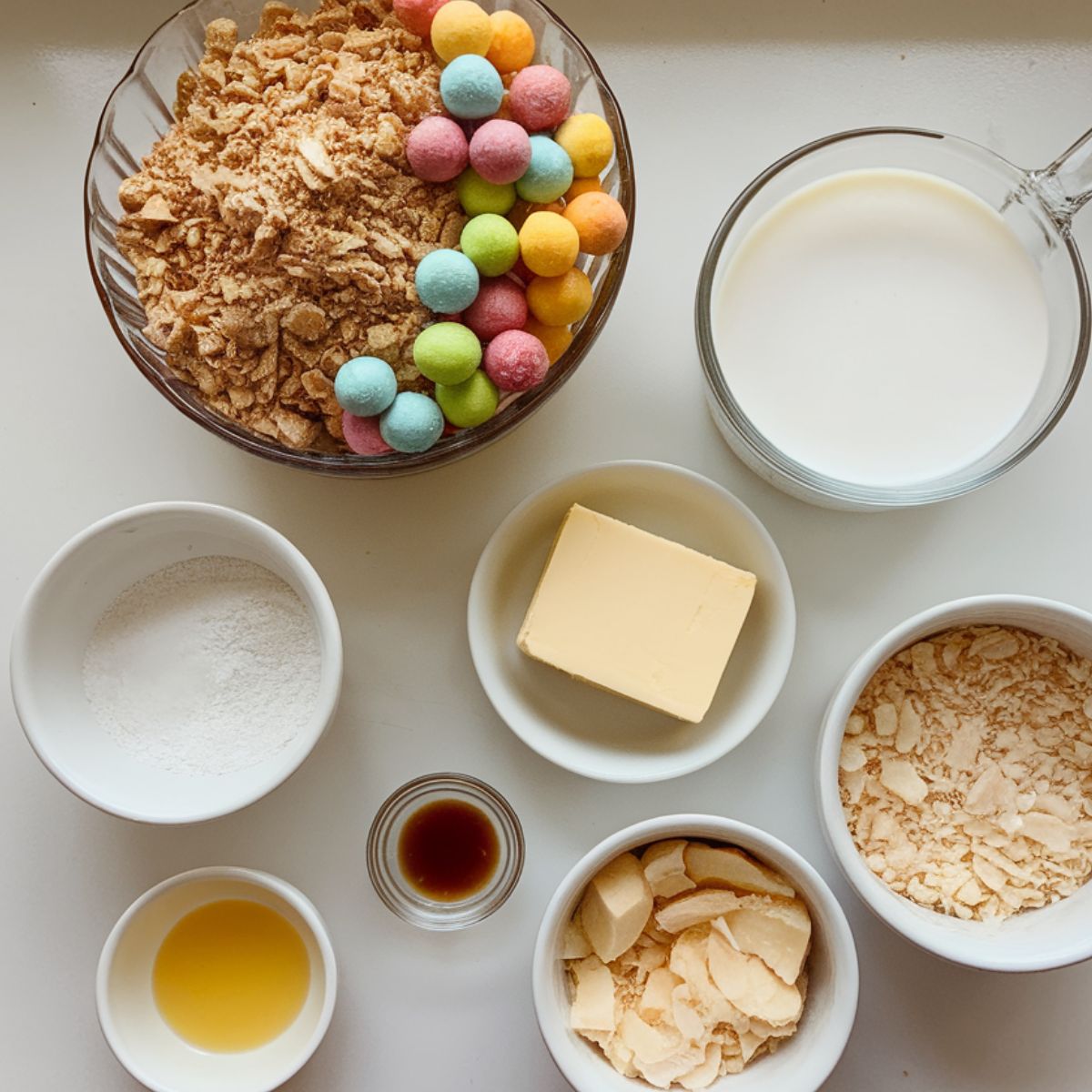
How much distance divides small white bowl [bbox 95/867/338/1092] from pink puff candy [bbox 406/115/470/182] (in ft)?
2.43

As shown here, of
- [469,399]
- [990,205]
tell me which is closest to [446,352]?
Result: [469,399]

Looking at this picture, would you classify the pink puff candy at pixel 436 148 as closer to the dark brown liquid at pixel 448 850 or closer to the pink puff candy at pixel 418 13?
the pink puff candy at pixel 418 13

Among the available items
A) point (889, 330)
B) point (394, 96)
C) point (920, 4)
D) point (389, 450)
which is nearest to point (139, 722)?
point (389, 450)

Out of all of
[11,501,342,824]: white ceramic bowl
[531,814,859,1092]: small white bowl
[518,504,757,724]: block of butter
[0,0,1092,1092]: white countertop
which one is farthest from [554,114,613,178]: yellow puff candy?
[531,814,859,1092]: small white bowl

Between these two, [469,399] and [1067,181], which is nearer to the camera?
[469,399]

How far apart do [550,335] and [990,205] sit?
53 centimetres

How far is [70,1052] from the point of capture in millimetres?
1163

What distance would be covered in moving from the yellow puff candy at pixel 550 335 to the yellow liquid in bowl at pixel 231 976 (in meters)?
0.70

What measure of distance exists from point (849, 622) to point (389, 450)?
22.6 inches

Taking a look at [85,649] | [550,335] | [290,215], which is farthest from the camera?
[85,649]

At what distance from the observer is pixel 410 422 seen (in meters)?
0.92

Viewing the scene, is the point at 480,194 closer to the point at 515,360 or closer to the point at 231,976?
the point at 515,360

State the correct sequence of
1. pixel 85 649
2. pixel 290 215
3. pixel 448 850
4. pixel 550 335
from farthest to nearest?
pixel 448 850, pixel 85 649, pixel 550 335, pixel 290 215

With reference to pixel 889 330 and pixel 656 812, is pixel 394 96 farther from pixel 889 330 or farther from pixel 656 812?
pixel 656 812
